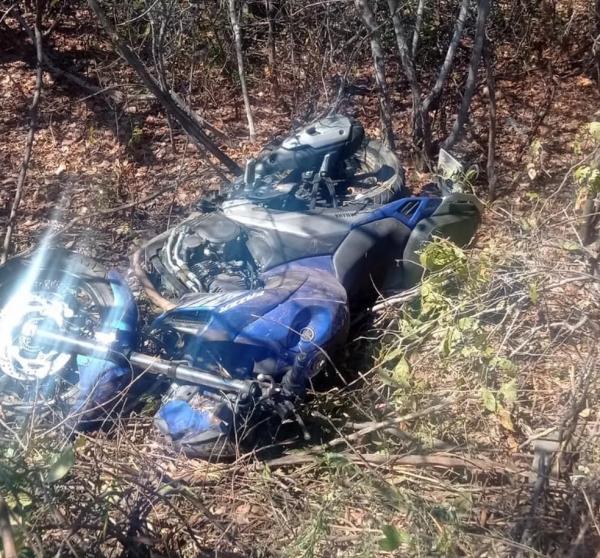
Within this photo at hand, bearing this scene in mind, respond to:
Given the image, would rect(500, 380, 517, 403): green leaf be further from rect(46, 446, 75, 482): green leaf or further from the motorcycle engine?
rect(46, 446, 75, 482): green leaf

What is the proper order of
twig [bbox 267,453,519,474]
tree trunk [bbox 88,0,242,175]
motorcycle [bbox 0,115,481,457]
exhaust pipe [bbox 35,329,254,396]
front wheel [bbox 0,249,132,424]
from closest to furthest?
twig [bbox 267,453,519,474] → exhaust pipe [bbox 35,329,254,396] → motorcycle [bbox 0,115,481,457] → front wheel [bbox 0,249,132,424] → tree trunk [bbox 88,0,242,175]

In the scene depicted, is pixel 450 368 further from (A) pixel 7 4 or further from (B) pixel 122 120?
(A) pixel 7 4

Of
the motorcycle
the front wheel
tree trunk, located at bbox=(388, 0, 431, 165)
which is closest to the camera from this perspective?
the motorcycle

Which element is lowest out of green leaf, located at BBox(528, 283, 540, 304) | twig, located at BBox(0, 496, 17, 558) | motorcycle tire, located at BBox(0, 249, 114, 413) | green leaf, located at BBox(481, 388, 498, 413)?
green leaf, located at BBox(481, 388, 498, 413)

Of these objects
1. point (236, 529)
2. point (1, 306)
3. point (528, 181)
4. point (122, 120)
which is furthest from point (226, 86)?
point (236, 529)

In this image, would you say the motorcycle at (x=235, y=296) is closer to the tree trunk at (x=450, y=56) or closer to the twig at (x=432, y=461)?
the twig at (x=432, y=461)

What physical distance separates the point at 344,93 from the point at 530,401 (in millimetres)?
3754

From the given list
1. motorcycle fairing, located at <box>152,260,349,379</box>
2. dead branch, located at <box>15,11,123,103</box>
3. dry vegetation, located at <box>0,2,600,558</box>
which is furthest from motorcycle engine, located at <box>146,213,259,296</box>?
dead branch, located at <box>15,11,123,103</box>

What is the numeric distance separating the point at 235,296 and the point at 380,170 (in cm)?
158

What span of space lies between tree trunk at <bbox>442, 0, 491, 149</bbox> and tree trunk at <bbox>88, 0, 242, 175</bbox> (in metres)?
1.56

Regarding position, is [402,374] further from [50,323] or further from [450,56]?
[450,56]

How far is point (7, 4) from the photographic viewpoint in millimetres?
7453

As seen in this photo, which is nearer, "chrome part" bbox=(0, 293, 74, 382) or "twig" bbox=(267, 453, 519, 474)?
"twig" bbox=(267, 453, 519, 474)

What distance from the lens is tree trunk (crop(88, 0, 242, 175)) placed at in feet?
15.5
